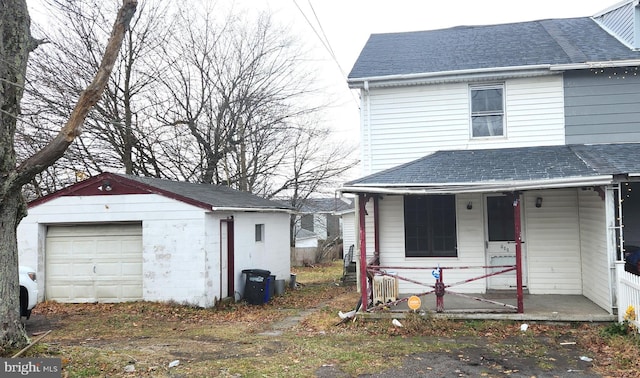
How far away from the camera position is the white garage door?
12125 mm

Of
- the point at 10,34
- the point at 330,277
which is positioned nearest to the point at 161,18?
the point at 330,277

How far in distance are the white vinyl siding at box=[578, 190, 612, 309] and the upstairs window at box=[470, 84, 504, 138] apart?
238 centimetres

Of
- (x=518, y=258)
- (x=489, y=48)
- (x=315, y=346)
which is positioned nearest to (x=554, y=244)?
(x=518, y=258)

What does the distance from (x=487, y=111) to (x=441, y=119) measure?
42.6 inches

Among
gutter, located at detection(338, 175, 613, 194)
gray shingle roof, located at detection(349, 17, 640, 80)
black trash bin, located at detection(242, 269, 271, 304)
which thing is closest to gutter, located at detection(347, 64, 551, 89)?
gray shingle roof, located at detection(349, 17, 640, 80)

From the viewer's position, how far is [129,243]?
12219mm

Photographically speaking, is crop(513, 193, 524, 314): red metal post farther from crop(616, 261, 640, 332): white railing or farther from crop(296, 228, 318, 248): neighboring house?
crop(296, 228, 318, 248): neighboring house

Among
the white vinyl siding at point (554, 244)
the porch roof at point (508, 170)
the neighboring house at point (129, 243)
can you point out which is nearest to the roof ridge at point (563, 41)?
the porch roof at point (508, 170)

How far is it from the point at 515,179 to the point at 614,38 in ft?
21.0

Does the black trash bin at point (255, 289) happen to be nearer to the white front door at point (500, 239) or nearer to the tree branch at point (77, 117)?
the white front door at point (500, 239)

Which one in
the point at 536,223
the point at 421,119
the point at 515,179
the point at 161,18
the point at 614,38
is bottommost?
the point at 536,223

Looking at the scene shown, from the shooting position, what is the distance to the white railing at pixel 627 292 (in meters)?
7.54

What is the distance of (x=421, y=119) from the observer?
38.1 feet

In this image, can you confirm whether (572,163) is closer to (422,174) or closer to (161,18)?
(422,174)
